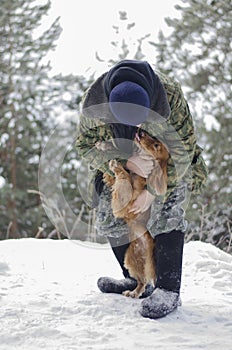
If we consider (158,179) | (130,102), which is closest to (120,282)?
(158,179)

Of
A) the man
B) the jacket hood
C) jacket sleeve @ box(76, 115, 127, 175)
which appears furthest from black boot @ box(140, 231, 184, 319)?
the jacket hood

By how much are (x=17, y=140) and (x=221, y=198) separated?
4237mm

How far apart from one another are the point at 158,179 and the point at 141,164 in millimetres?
92

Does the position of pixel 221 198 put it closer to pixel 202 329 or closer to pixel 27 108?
pixel 27 108

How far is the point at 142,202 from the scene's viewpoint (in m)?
2.35

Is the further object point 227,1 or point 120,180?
point 227,1

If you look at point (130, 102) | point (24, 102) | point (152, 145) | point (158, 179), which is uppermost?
point (130, 102)

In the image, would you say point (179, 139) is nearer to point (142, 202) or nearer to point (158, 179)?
point (158, 179)

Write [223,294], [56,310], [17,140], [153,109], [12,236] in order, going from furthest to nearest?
[17,140] → [12,236] → [223,294] → [56,310] → [153,109]

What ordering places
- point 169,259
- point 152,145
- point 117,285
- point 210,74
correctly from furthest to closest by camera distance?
point 210,74
point 117,285
point 169,259
point 152,145

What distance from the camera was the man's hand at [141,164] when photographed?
2260 mm

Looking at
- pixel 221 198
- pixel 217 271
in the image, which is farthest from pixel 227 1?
pixel 217 271

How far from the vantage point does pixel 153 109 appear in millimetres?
2139

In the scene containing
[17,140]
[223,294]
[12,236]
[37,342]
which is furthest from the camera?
[17,140]
